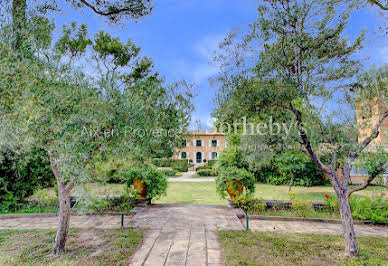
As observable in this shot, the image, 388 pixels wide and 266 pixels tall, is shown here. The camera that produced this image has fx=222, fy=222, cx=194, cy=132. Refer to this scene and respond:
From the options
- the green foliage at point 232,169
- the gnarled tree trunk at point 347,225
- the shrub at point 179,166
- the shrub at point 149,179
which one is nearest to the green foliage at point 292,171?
the green foliage at point 232,169

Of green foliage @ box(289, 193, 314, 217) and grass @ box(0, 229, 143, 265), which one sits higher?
green foliage @ box(289, 193, 314, 217)

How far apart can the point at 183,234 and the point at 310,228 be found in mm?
3288

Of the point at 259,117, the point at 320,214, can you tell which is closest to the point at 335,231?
the point at 320,214

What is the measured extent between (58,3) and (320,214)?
8863 mm

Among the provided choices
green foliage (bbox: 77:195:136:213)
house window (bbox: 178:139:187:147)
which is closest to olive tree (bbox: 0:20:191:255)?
house window (bbox: 178:139:187:147)

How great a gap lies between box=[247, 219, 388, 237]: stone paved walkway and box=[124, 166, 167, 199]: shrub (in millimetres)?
3242

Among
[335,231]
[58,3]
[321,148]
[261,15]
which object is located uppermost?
[58,3]

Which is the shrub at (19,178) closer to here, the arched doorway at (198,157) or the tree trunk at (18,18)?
the tree trunk at (18,18)

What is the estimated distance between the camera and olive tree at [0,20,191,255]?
10.4 ft

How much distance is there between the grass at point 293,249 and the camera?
371cm

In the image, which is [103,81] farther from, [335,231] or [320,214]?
[320,214]

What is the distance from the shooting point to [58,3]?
5051mm

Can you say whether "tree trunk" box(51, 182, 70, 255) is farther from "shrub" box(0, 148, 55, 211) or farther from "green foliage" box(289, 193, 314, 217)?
"green foliage" box(289, 193, 314, 217)

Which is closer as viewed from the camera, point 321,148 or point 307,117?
point 307,117
